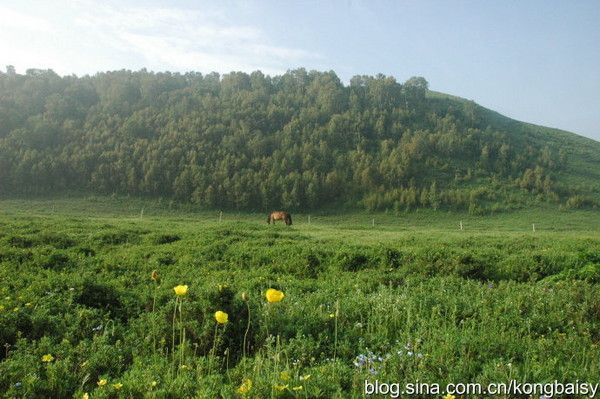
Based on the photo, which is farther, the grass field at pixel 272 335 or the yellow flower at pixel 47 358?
the yellow flower at pixel 47 358

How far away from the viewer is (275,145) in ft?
383

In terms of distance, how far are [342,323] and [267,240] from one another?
48.3 ft

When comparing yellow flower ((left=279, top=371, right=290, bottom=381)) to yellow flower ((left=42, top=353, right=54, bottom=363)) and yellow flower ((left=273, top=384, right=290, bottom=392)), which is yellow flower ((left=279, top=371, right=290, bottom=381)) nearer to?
yellow flower ((left=273, top=384, right=290, bottom=392))

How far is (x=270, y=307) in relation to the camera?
6801mm

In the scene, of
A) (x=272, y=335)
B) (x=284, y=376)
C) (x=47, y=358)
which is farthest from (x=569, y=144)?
(x=47, y=358)

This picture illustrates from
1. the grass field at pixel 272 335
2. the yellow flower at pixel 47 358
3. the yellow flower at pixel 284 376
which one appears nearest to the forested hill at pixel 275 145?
the grass field at pixel 272 335

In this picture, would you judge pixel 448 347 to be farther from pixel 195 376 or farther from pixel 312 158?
pixel 312 158

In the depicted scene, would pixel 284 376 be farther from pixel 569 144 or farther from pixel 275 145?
pixel 569 144

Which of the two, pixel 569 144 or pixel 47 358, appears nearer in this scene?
pixel 47 358

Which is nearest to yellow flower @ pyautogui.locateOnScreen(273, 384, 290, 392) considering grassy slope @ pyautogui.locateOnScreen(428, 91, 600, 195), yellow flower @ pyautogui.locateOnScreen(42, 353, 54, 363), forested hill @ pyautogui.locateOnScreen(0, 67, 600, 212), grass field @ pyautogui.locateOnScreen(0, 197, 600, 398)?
grass field @ pyautogui.locateOnScreen(0, 197, 600, 398)

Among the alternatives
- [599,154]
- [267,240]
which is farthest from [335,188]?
[599,154]

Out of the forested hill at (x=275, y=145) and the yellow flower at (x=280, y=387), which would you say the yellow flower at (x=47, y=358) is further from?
the forested hill at (x=275, y=145)

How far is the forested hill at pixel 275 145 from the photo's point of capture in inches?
3541

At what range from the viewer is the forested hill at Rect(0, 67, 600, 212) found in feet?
295
